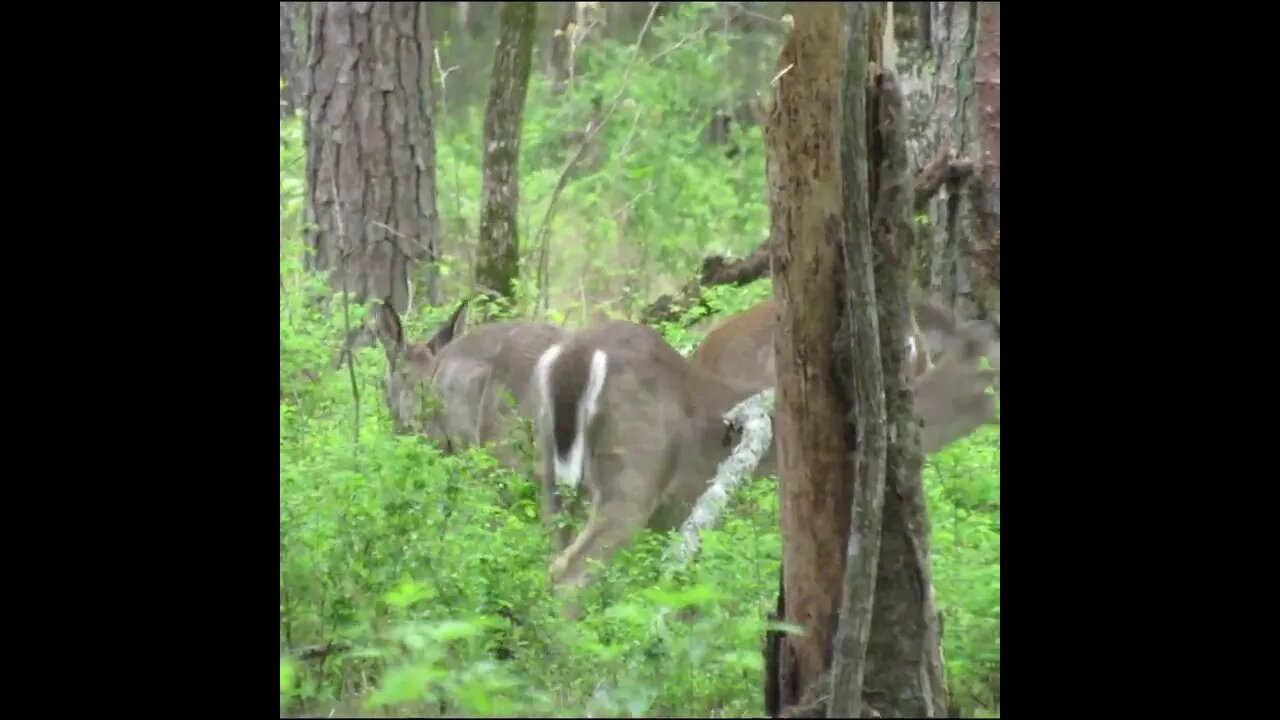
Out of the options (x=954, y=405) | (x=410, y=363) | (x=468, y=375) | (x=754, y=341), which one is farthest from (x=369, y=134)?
(x=954, y=405)

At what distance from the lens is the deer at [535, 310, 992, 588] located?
821cm

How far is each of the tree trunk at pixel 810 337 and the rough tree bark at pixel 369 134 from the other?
7468mm

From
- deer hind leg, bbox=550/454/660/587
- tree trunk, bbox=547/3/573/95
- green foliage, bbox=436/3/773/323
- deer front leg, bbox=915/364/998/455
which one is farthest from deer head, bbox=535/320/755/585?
tree trunk, bbox=547/3/573/95

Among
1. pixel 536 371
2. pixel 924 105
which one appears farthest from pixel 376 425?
pixel 924 105

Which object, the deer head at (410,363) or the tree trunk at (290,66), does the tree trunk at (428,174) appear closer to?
the deer head at (410,363)

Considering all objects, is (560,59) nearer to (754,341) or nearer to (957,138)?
(957,138)

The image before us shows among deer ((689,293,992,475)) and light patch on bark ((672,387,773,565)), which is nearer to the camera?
light patch on bark ((672,387,773,565))

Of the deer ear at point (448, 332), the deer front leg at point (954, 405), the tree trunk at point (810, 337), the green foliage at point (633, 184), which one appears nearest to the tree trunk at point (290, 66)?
the green foliage at point (633, 184)

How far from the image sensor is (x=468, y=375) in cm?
990

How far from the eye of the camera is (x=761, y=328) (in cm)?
933

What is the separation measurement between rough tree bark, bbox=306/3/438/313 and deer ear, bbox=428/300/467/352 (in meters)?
1.15

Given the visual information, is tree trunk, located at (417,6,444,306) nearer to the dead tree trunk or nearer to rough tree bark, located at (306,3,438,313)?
rough tree bark, located at (306,3,438,313)

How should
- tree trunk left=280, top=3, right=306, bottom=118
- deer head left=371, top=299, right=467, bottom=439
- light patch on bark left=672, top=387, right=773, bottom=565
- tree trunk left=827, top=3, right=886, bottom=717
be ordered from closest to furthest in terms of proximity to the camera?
tree trunk left=827, top=3, right=886, bottom=717
light patch on bark left=672, top=387, right=773, bottom=565
deer head left=371, top=299, right=467, bottom=439
tree trunk left=280, top=3, right=306, bottom=118
